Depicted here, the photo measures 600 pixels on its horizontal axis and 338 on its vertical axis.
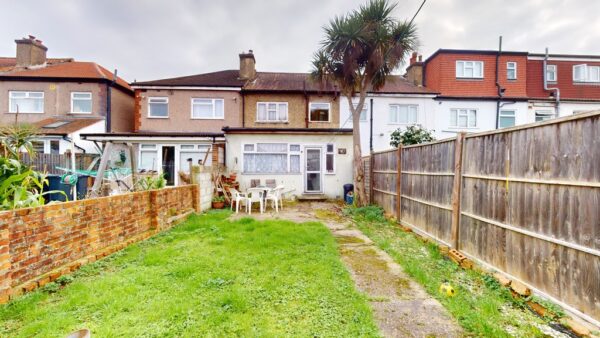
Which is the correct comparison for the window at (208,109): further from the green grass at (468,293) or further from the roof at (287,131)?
the green grass at (468,293)

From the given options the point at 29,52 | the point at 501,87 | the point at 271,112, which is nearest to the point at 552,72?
the point at 501,87

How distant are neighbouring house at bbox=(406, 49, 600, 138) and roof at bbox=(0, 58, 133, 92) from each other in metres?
19.3

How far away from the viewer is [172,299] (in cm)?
296

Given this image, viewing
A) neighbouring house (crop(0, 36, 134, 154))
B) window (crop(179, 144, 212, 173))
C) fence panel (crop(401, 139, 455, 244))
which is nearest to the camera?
fence panel (crop(401, 139, 455, 244))

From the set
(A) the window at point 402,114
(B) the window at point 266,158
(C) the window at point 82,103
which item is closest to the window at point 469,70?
(A) the window at point 402,114

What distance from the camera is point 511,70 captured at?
1634 centimetres

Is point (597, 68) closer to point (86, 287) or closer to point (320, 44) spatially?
point (320, 44)

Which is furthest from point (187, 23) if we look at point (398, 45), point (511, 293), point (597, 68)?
point (597, 68)

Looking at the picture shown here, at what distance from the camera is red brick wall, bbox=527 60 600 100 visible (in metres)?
16.8

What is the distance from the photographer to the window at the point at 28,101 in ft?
48.5

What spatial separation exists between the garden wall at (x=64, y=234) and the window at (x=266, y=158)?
6.21 m

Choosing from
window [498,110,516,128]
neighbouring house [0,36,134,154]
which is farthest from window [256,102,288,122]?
window [498,110,516,128]

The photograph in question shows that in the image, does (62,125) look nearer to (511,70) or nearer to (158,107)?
(158,107)

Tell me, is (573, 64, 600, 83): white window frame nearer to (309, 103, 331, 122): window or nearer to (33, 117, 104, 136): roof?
(309, 103, 331, 122): window
